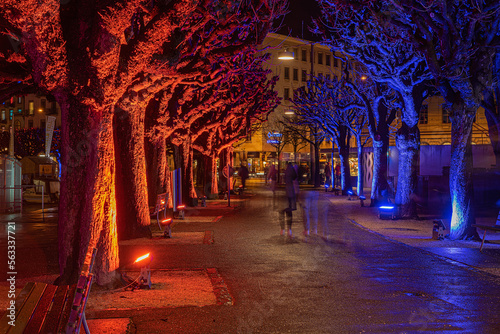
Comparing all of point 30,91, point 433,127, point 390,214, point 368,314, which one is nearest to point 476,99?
A: point 390,214

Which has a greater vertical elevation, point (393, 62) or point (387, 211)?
point (393, 62)

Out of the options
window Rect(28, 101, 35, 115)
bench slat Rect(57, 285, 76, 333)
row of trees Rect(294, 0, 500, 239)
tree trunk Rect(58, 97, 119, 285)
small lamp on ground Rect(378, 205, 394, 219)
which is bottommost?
small lamp on ground Rect(378, 205, 394, 219)

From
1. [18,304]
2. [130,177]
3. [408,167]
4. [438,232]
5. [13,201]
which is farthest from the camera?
[13,201]

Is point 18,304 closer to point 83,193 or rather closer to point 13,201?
point 83,193

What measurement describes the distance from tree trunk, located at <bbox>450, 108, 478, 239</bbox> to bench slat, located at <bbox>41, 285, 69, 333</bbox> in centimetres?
1191

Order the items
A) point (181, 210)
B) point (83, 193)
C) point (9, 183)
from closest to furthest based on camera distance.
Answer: point (83, 193) < point (181, 210) < point (9, 183)

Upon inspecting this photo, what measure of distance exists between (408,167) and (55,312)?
657 inches

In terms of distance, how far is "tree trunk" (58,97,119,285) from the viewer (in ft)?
26.4

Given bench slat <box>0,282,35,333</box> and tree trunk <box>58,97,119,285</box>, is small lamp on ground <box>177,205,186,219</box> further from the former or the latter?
bench slat <box>0,282,35,333</box>

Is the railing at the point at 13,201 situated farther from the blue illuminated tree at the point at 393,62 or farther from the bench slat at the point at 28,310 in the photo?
the bench slat at the point at 28,310

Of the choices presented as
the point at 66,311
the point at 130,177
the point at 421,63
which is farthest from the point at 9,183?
the point at 66,311

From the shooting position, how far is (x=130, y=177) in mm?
14609

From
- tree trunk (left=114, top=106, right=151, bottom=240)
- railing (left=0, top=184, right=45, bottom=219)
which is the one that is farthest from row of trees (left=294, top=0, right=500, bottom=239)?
railing (left=0, top=184, right=45, bottom=219)

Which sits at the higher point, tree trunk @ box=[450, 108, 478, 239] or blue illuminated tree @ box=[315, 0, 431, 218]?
blue illuminated tree @ box=[315, 0, 431, 218]
